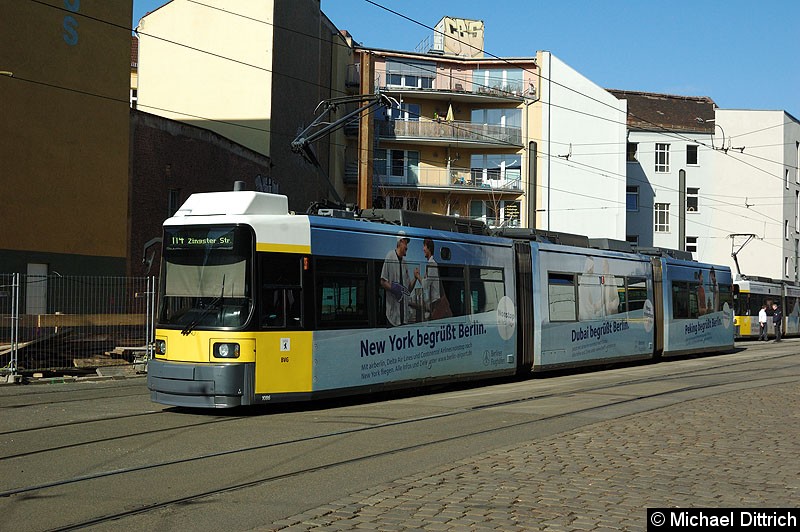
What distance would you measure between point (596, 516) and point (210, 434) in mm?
5525

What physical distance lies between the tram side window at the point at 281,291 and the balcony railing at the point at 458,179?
4188 cm

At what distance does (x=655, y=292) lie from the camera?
25.9 metres

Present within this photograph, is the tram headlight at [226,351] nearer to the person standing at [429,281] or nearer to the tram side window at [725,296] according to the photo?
the person standing at [429,281]

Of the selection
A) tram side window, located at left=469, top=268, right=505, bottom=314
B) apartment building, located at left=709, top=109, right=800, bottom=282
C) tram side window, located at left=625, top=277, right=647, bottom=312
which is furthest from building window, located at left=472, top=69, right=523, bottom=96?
tram side window, located at left=469, top=268, right=505, bottom=314

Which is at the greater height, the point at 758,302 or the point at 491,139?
the point at 491,139

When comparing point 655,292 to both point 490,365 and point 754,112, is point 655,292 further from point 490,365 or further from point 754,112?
point 754,112

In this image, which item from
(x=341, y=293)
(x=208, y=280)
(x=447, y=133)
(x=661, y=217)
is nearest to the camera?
(x=208, y=280)

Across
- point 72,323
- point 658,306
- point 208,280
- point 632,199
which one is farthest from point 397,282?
point 632,199

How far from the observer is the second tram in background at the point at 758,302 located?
4425 cm

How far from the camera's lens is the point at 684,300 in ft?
90.8

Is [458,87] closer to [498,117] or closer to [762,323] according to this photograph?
[498,117]

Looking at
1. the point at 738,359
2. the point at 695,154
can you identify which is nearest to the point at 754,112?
the point at 695,154

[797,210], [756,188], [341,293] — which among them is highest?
[756,188]

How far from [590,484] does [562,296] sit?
13.0m
